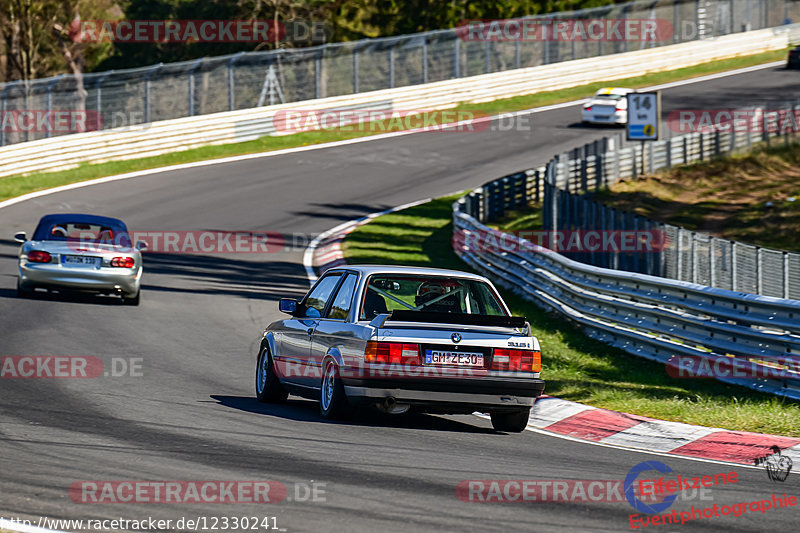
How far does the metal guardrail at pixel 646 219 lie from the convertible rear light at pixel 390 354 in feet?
20.2

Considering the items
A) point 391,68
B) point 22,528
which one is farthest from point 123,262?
point 391,68

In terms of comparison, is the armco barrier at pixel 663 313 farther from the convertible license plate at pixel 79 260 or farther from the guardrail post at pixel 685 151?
the guardrail post at pixel 685 151

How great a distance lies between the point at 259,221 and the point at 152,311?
1100cm

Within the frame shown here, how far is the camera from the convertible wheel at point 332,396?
9.91m

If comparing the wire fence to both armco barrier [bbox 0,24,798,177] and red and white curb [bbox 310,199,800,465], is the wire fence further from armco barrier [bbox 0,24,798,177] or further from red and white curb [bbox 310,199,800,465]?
red and white curb [bbox 310,199,800,465]

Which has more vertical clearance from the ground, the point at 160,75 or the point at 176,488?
the point at 160,75

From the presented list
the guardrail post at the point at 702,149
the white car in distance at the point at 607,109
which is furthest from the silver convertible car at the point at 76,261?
the white car in distance at the point at 607,109

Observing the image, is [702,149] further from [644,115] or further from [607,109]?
[607,109]

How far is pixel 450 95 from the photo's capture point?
4503cm

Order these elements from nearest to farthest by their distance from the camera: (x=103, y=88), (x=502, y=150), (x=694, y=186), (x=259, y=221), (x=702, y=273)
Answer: (x=702, y=273) < (x=259, y=221) < (x=694, y=186) < (x=103, y=88) < (x=502, y=150)

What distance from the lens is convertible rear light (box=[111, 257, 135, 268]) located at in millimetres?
18297

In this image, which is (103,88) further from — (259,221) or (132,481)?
(132,481)

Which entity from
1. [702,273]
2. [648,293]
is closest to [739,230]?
[702,273]

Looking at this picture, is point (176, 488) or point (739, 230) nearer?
point (176, 488)
